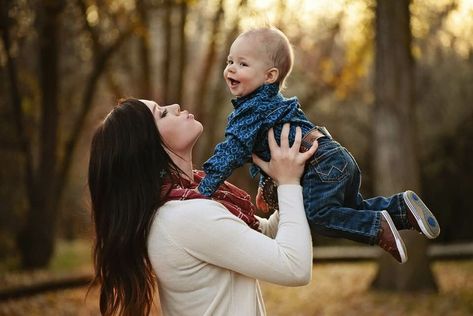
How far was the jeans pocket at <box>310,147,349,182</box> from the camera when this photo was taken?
2781 millimetres

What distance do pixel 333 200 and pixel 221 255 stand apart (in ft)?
1.75

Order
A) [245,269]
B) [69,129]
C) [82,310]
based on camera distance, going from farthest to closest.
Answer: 1. [69,129]
2. [82,310]
3. [245,269]

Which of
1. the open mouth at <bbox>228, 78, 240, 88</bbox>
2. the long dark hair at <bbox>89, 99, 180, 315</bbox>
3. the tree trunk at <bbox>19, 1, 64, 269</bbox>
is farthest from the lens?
the tree trunk at <bbox>19, 1, 64, 269</bbox>

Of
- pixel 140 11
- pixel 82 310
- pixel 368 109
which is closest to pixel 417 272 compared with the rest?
pixel 82 310

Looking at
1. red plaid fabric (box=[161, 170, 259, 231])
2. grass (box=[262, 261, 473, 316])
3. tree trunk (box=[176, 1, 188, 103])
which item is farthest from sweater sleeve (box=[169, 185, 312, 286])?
tree trunk (box=[176, 1, 188, 103])

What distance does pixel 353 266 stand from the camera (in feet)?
45.2

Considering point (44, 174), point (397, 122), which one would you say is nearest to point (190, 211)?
point (397, 122)

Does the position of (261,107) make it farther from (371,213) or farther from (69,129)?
(69,129)

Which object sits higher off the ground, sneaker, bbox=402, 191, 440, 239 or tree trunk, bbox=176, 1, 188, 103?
sneaker, bbox=402, 191, 440, 239

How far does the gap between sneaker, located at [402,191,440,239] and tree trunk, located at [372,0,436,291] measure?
6.36 meters

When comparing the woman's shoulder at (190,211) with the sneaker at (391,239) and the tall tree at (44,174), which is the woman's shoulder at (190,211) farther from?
the tall tree at (44,174)

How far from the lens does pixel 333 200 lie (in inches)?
109

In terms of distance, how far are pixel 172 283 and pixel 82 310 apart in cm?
713

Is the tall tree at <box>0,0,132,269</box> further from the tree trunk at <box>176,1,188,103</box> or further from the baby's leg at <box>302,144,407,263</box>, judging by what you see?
the baby's leg at <box>302,144,407,263</box>
